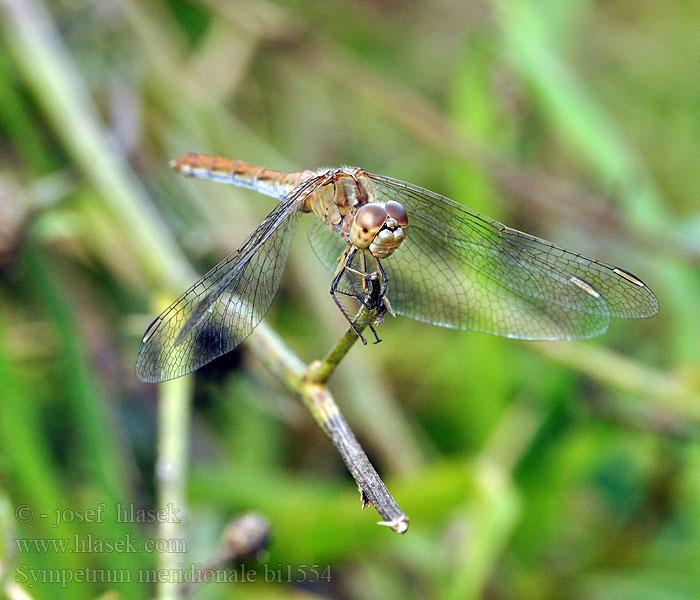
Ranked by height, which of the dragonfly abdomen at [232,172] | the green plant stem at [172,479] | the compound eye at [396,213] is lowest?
the green plant stem at [172,479]

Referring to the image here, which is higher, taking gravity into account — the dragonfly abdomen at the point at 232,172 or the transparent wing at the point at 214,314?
the dragonfly abdomen at the point at 232,172

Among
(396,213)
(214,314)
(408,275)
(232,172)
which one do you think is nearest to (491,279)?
(408,275)

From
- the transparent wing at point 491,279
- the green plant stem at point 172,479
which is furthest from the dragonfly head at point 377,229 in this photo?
the green plant stem at point 172,479

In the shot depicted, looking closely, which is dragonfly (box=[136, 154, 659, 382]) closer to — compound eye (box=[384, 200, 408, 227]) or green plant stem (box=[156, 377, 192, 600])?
compound eye (box=[384, 200, 408, 227])

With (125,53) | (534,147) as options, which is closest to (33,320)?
(125,53)

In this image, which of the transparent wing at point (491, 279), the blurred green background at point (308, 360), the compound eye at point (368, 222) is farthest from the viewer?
the blurred green background at point (308, 360)

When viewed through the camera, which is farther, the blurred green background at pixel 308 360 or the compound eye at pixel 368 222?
the blurred green background at pixel 308 360

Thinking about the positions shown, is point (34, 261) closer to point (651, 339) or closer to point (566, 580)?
point (566, 580)

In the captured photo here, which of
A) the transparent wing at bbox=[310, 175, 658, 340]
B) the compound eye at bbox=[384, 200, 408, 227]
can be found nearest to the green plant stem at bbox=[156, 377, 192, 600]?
the transparent wing at bbox=[310, 175, 658, 340]

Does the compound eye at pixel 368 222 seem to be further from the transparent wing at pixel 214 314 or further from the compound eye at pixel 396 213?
the transparent wing at pixel 214 314
